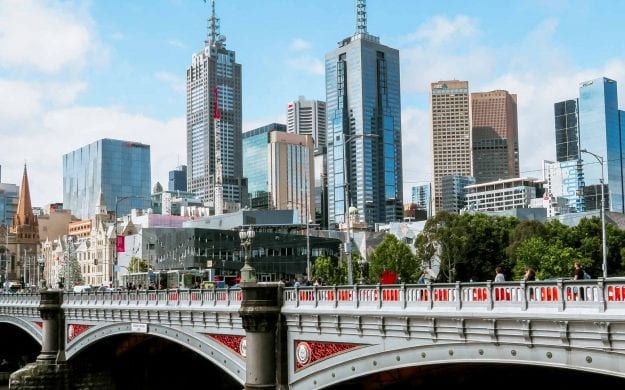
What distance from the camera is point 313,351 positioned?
3272 centimetres

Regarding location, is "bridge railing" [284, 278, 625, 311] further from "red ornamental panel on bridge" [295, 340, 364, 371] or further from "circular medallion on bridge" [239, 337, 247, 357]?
"circular medallion on bridge" [239, 337, 247, 357]

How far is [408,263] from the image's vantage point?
9456 centimetres

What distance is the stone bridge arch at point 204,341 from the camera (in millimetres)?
37406

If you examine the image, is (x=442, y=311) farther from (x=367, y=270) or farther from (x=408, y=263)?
(x=367, y=270)

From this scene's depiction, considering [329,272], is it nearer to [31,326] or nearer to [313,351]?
[31,326]

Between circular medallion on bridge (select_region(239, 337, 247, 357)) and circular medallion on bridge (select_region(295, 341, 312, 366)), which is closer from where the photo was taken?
circular medallion on bridge (select_region(295, 341, 312, 366))

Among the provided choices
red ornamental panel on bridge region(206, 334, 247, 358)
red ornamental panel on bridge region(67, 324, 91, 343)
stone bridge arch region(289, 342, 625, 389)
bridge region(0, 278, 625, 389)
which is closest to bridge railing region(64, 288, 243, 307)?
bridge region(0, 278, 625, 389)

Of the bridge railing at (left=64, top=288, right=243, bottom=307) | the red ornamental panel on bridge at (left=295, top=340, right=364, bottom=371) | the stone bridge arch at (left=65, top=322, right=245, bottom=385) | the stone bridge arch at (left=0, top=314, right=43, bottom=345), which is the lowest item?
the stone bridge arch at (left=0, top=314, right=43, bottom=345)

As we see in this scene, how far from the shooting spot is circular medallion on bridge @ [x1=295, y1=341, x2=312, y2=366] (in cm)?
3288

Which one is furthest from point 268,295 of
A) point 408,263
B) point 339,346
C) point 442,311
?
point 408,263

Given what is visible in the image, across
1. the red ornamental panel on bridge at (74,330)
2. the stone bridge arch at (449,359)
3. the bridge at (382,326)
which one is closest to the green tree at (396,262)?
the red ornamental panel on bridge at (74,330)

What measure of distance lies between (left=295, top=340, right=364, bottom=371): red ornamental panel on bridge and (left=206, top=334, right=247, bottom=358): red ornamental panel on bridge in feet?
13.3

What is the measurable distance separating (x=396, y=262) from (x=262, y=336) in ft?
197

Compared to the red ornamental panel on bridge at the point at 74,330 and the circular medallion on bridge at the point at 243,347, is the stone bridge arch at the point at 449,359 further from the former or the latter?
the red ornamental panel on bridge at the point at 74,330
